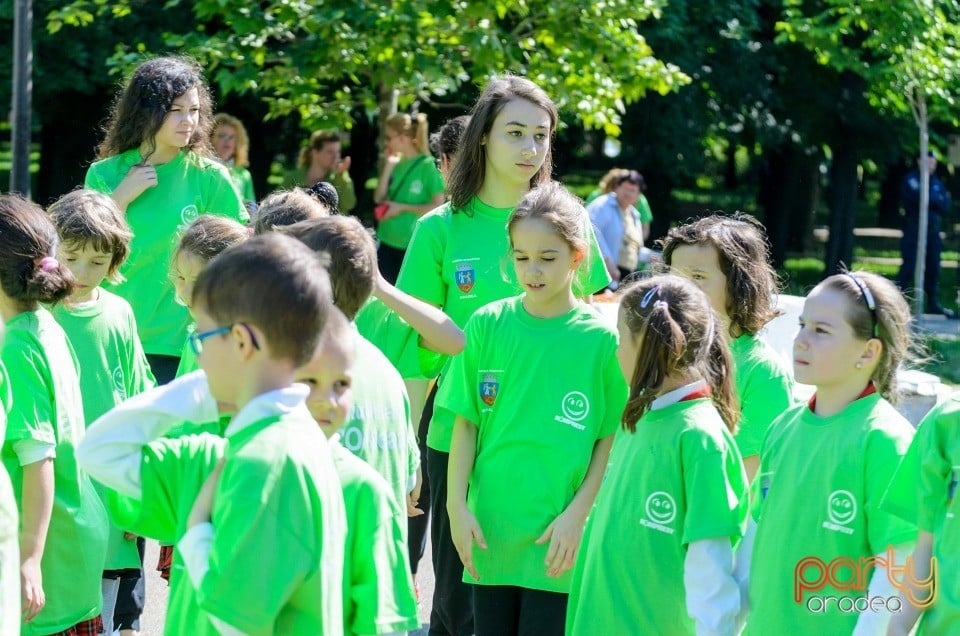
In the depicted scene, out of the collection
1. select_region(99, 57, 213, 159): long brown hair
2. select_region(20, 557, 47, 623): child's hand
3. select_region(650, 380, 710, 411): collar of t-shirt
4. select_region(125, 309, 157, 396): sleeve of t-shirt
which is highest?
select_region(99, 57, 213, 159): long brown hair

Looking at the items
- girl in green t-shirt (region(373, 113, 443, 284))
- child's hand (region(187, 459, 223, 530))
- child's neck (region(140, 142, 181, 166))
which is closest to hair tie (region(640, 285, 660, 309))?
child's hand (region(187, 459, 223, 530))

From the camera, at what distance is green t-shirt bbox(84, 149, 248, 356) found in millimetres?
5156

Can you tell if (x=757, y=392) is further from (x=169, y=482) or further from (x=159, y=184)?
(x=159, y=184)

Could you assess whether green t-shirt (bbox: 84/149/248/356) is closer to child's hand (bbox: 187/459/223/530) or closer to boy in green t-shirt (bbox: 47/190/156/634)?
boy in green t-shirt (bbox: 47/190/156/634)

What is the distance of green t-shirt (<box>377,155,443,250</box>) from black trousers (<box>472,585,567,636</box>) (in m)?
7.60

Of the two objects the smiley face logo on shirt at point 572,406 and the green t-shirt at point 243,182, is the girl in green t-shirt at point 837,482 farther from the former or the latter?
the green t-shirt at point 243,182

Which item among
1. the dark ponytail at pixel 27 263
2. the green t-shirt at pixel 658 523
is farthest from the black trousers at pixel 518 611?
the dark ponytail at pixel 27 263

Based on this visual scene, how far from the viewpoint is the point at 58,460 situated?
366cm

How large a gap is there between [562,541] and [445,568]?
82 centimetres

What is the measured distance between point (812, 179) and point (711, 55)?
7.14 m

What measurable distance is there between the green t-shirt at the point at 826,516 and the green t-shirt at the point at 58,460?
1.85 metres

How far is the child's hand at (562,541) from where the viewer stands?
12.6 ft

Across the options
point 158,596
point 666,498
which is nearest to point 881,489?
point 666,498

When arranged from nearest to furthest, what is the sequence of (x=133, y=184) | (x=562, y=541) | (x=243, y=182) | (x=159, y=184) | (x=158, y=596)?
1. (x=562, y=541)
2. (x=133, y=184)
3. (x=159, y=184)
4. (x=158, y=596)
5. (x=243, y=182)
